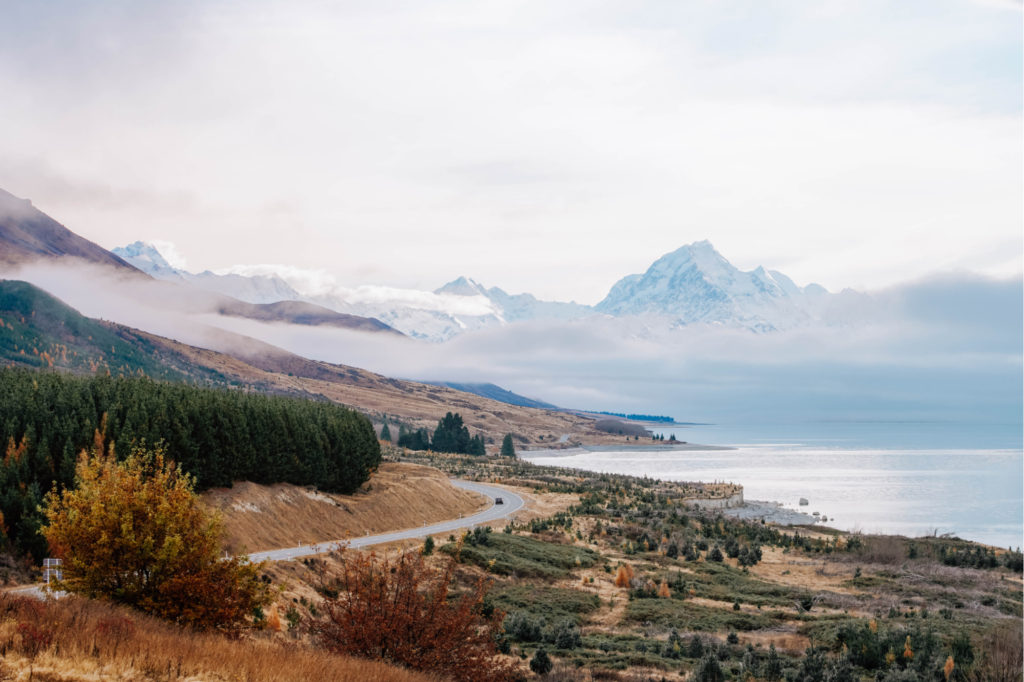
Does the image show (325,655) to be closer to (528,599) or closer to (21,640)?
(21,640)

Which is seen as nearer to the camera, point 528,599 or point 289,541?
point 528,599

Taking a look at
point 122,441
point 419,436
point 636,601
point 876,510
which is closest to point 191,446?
point 122,441

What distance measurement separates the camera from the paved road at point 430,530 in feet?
132

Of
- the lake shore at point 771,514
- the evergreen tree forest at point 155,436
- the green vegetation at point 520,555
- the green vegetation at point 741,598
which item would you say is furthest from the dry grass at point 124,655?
the lake shore at point 771,514

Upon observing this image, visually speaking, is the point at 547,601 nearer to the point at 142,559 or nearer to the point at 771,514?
the point at 142,559

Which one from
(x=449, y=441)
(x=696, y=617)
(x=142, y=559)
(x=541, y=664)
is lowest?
(x=696, y=617)

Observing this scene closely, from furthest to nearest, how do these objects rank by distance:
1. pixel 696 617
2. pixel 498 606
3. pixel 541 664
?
1. pixel 696 617
2. pixel 498 606
3. pixel 541 664

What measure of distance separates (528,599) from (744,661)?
584 inches

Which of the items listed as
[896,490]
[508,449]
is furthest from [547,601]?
[508,449]

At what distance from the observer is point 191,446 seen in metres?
47.7

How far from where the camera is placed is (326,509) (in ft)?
175

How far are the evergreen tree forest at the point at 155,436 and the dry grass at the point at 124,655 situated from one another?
2260 cm

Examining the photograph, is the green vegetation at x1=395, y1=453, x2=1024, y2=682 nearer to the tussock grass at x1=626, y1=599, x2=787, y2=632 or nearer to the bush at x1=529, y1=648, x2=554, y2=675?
the tussock grass at x1=626, y1=599, x2=787, y2=632

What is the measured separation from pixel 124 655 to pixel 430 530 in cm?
4165
